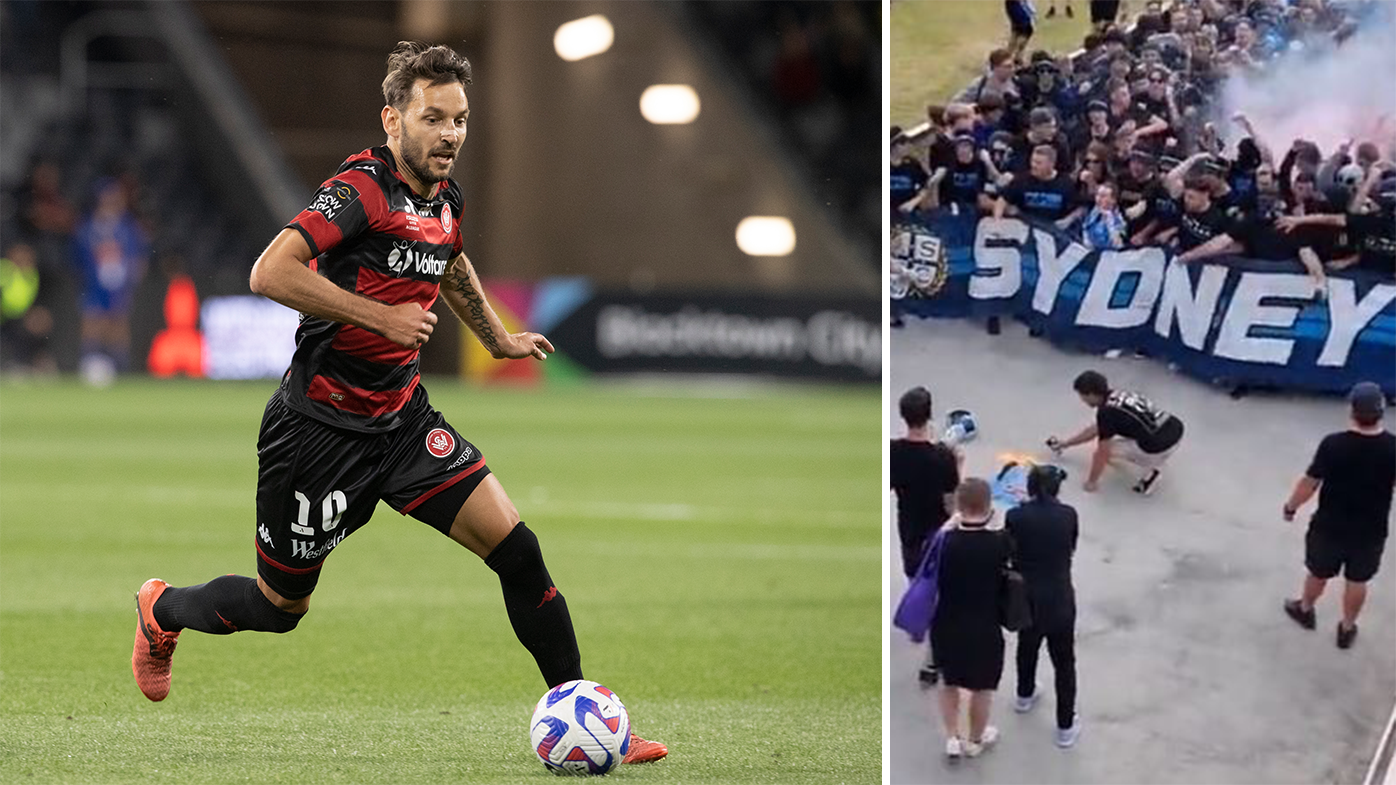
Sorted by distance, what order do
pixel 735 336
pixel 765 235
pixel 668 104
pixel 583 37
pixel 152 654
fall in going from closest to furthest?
pixel 152 654, pixel 735 336, pixel 583 37, pixel 668 104, pixel 765 235

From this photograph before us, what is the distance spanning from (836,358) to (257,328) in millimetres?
6608

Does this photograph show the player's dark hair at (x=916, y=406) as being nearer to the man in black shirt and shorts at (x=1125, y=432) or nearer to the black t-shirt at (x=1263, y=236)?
the man in black shirt and shorts at (x=1125, y=432)

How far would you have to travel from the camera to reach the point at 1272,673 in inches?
202

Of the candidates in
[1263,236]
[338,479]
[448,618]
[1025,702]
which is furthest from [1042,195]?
[448,618]

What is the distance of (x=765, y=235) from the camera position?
100 feet

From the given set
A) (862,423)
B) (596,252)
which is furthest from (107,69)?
(862,423)

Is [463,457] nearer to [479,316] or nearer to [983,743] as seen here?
[479,316]

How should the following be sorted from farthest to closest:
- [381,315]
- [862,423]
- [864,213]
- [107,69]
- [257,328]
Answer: [864,213] < [107,69] < [257,328] < [862,423] < [381,315]

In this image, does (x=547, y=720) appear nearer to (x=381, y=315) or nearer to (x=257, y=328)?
(x=381, y=315)

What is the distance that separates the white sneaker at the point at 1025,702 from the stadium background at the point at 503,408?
793mm

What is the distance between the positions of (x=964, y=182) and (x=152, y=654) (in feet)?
9.15

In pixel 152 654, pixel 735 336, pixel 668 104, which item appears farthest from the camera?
pixel 668 104

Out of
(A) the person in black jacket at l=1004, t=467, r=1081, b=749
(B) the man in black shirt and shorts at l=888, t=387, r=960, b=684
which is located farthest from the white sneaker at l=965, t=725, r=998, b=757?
(B) the man in black shirt and shorts at l=888, t=387, r=960, b=684

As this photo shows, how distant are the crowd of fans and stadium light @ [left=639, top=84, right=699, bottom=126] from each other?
82.7ft
